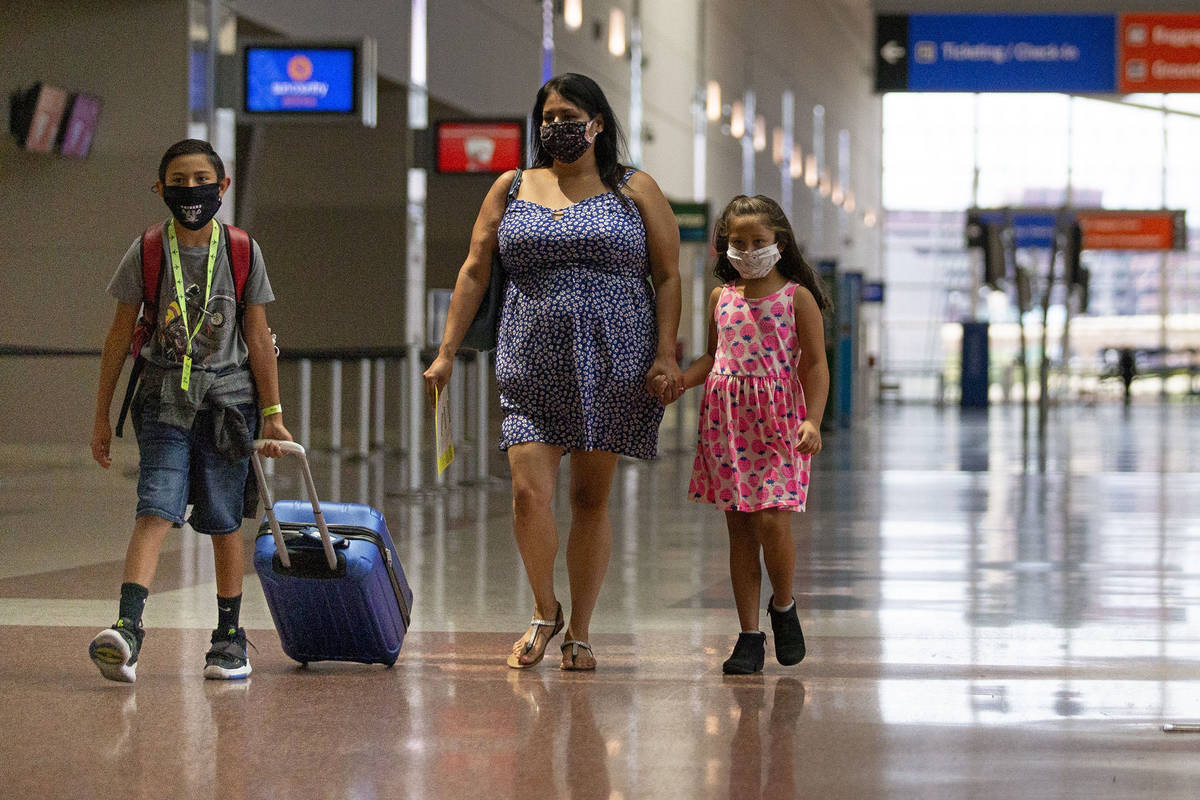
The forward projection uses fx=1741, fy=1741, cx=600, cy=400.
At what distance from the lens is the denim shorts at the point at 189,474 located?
183 inches

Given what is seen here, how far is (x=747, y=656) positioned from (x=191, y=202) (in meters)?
1.95

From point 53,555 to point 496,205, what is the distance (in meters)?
3.73

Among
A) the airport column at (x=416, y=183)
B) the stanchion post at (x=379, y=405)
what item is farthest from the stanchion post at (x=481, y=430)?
the airport column at (x=416, y=183)

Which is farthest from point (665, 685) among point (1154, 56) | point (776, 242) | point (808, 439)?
point (1154, 56)

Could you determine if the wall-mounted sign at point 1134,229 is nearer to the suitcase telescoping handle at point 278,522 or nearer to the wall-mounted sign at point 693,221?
the wall-mounted sign at point 693,221

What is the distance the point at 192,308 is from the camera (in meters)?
4.68

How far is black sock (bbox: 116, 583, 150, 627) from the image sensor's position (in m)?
4.57

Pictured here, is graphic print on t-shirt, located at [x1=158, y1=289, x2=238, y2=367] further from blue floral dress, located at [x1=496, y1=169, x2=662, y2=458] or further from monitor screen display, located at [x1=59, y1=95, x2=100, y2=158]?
monitor screen display, located at [x1=59, y1=95, x2=100, y2=158]

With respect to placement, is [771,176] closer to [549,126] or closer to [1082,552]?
[1082,552]

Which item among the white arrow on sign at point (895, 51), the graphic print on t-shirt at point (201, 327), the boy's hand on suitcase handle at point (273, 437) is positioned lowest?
the boy's hand on suitcase handle at point (273, 437)

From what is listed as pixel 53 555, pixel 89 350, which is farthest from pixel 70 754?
pixel 89 350

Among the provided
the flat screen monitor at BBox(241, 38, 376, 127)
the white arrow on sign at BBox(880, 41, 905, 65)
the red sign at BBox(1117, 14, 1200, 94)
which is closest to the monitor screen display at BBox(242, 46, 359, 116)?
the flat screen monitor at BBox(241, 38, 376, 127)

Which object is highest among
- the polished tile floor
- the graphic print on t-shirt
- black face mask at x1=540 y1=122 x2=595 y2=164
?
black face mask at x1=540 y1=122 x2=595 y2=164

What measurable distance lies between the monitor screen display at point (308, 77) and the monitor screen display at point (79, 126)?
1.50 metres
